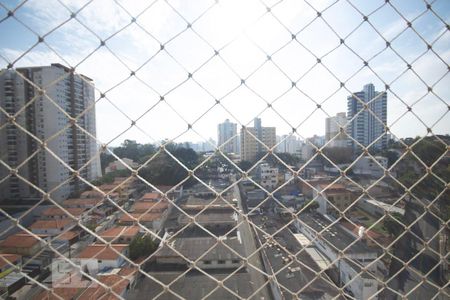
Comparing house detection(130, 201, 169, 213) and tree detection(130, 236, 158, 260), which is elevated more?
house detection(130, 201, 169, 213)

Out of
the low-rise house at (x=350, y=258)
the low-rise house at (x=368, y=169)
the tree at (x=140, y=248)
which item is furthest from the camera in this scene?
the low-rise house at (x=368, y=169)

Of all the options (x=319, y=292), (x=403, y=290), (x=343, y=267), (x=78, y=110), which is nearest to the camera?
(x=403, y=290)

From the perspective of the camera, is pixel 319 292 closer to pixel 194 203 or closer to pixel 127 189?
pixel 194 203

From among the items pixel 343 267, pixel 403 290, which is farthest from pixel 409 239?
pixel 343 267

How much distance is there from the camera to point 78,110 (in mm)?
9289

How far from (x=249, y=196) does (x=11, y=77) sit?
8852 millimetres

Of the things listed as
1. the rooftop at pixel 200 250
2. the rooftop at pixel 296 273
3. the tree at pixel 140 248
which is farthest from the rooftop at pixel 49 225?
the rooftop at pixel 296 273

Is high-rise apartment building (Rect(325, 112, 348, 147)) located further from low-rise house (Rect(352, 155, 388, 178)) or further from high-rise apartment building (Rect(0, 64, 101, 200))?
high-rise apartment building (Rect(0, 64, 101, 200))

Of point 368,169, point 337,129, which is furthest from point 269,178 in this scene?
point 337,129

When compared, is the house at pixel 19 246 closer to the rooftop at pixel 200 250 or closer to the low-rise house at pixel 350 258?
the rooftop at pixel 200 250

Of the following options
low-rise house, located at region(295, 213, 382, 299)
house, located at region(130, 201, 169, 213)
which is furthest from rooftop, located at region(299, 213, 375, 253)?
house, located at region(130, 201, 169, 213)

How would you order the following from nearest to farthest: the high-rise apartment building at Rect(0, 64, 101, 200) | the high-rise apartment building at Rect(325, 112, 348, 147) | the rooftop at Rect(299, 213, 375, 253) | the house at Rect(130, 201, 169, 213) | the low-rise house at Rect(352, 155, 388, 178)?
the high-rise apartment building at Rect(325, 112, 348, 147) → the rooftop at Rect(299, 213, 375, 253) → the house at Rect(130, 201, 169, 213) → the high-rise apartment building at Rect(0, 64, 101, 200) → the low-rise house at Rect(352, 155, 388, 178)

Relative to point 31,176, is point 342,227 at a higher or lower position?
lower

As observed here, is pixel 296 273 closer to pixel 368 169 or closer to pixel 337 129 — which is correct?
pixel 337 129
